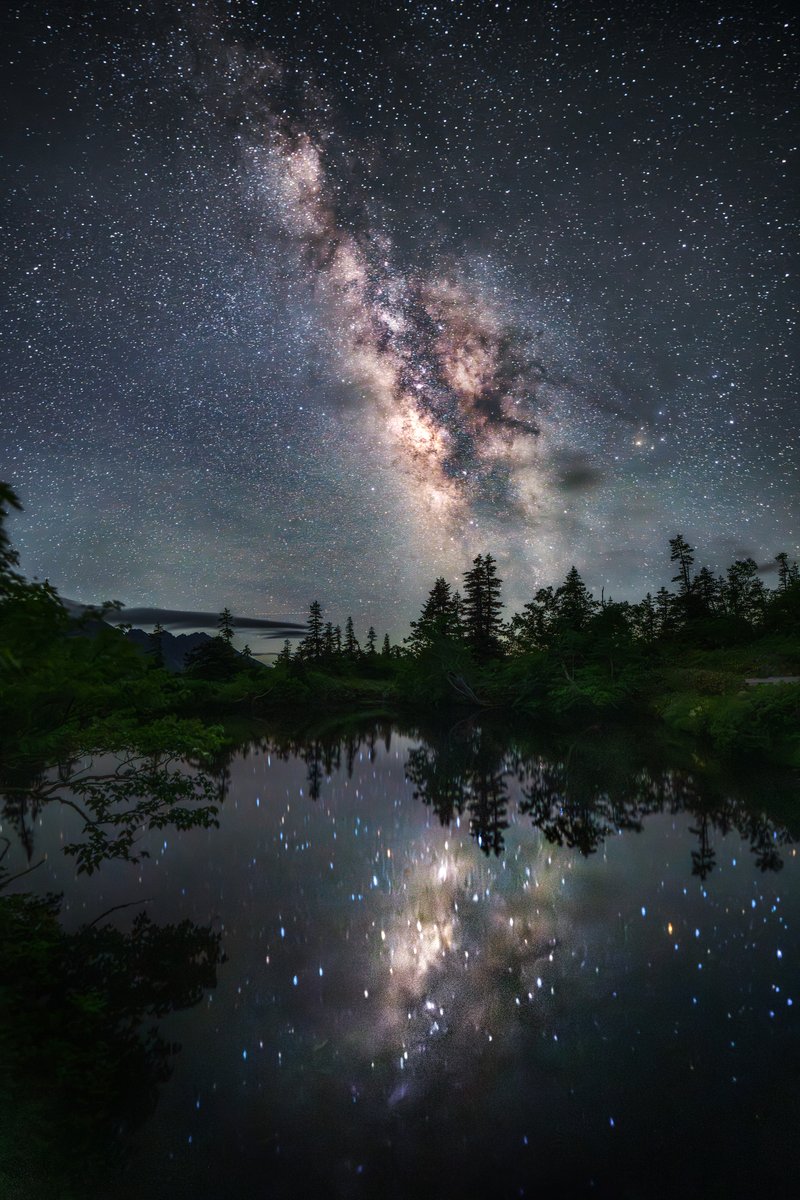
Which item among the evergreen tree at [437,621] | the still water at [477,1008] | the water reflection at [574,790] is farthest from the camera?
the evergreen tree at [437,621]

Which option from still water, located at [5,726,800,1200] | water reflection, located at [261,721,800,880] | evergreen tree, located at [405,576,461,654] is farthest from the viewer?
evergreen tree, located at [405,576,461,654]

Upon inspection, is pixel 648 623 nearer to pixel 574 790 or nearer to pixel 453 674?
pixel 453 674

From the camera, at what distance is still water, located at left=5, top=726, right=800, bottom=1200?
3.84 metres

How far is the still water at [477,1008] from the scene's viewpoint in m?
3.84

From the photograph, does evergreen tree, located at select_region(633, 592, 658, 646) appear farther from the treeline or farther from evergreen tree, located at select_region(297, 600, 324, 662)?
evergreen tree, located at select_region(297, 600, 324, 662)

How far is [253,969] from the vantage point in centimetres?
651

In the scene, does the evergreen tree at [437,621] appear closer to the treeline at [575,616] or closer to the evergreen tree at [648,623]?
the treeline at [575,616]

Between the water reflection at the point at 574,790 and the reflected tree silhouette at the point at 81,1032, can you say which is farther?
the water reflection at the point at 574,790

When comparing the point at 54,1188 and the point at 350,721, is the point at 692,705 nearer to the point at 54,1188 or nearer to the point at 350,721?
the point at 350,721

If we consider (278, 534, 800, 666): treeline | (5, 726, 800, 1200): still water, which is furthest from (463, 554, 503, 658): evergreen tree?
(5, 726, 800, 1200): still water

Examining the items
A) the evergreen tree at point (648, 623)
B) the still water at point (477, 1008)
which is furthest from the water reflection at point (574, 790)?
the evergreen tree at point (648, 623)

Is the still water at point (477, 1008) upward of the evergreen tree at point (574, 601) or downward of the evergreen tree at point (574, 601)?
downward

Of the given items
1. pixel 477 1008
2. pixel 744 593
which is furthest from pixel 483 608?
pixel 477 1008

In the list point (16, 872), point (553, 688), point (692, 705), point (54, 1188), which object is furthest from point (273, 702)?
point (54, 1188)
